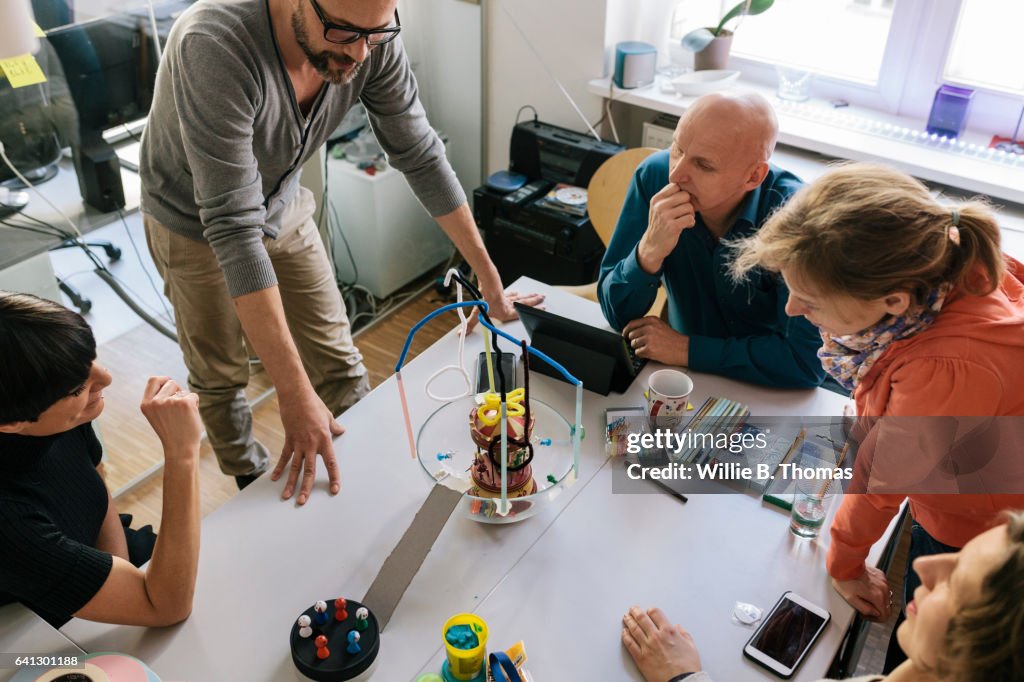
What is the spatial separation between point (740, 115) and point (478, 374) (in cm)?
73

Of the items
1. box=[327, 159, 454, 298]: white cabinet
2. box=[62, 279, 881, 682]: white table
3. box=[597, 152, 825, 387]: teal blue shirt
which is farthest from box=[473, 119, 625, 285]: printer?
box=[62, 279, 881, 682]: white table

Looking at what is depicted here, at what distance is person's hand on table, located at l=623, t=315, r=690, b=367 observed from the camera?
1726 millimetres

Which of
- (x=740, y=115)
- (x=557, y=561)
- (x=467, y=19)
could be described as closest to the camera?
(x=557, y=561)

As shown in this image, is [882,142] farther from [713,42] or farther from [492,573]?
[492,573]

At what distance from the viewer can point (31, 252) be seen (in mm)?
2148

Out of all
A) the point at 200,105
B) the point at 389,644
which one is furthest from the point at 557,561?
the point at 200,105

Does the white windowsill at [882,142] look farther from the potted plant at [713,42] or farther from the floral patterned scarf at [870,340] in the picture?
the floral patterned scarf at [870,340]

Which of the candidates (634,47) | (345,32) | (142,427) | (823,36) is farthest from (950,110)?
(142,427)

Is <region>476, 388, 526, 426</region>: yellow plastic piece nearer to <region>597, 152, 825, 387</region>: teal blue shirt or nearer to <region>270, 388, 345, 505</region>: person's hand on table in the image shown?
<region>270, 388, 345, 505</region>: person's hand on table

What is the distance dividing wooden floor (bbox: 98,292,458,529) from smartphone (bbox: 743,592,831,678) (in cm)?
170

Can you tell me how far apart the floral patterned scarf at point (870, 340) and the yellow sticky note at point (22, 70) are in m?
1.94

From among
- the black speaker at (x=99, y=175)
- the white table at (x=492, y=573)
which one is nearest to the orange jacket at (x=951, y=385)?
the white table at (x=492, y=573)

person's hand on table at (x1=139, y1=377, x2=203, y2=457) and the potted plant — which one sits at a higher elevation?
the potted plant

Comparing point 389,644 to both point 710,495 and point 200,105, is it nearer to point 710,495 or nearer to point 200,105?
point 710,495
